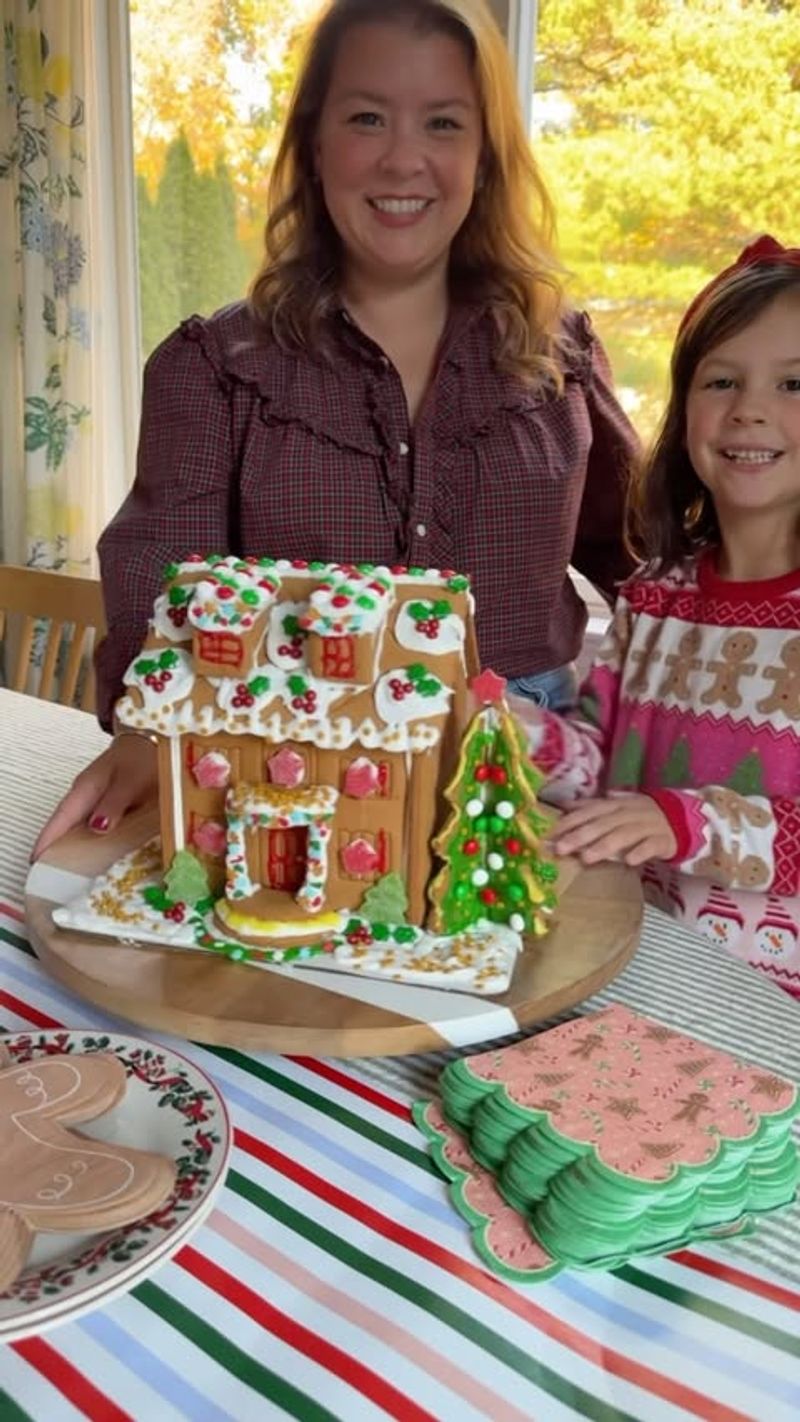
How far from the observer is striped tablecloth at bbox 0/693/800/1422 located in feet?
1.75

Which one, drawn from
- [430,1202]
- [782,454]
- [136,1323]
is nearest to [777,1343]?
[430,1202]

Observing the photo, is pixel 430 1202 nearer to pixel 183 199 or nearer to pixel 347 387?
pixel 347 387

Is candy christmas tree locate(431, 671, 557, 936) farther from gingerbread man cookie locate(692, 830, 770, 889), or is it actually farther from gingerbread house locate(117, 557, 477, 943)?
gingerbread man cookie locate(692, 830, 770, 889)

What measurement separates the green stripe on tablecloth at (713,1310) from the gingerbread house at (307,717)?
353 mm

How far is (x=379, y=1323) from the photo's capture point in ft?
1.88

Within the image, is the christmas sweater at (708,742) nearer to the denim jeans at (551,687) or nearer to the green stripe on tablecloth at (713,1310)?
the denim jeans at (551,687)

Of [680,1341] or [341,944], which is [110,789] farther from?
[680,1341]

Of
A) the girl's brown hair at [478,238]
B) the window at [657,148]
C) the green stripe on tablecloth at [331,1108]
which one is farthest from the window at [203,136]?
the green stripe on tablecloth at [331,1108]

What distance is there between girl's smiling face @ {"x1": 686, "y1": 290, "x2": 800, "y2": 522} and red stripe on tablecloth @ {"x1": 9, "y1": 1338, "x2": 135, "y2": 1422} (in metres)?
0.98

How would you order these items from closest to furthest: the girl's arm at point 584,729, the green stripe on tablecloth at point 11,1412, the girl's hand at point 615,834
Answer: the green stripe on tablecloth at point 11,1412 < the girl's hand at point 615,834 < the girl's arm at point 584,729

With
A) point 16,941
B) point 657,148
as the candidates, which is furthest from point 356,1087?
point 657,148

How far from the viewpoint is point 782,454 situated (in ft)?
3.86

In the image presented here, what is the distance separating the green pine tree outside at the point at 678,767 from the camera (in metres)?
1.23

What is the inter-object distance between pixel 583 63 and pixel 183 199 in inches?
42.1
